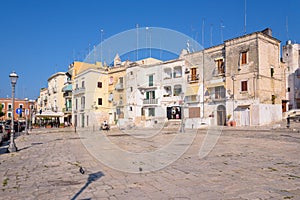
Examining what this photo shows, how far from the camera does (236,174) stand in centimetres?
569

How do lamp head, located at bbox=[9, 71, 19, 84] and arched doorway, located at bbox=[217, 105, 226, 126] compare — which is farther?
arched doorway, located at bbox=[217, 105, 226, 126]

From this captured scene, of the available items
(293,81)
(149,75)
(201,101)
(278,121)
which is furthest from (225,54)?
(293,81)

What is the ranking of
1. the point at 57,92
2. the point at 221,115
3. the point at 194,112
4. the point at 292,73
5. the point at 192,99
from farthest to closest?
1. the point at 57,92
2. the point at 292,73
3. the point at 192,99
4. the point at 194,112
5. the point at 221,115

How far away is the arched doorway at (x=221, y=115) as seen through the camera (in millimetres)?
28469

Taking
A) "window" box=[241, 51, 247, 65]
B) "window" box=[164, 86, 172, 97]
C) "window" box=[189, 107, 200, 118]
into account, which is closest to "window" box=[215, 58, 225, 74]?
"window" box=[241, 51, 247, 65]

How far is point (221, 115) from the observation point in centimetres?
2875

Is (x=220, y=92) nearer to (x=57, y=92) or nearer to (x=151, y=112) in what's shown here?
(x=151, y=112)

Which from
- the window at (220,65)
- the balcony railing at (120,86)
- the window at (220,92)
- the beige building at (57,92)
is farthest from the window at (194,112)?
the beige building at (57,92)

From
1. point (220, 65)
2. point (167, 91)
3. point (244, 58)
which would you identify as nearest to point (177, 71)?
point (167, 91)

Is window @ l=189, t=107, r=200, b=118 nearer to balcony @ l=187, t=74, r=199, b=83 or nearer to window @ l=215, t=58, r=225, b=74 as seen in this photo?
balcony @ l=187, t=74, r=199, b=83

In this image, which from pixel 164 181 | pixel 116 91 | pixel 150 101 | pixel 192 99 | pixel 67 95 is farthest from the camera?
pixel 67 95

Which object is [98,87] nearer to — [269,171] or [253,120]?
Result: [253,120]

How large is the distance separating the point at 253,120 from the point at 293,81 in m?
16.0

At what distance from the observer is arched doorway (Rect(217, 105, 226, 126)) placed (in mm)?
28469
